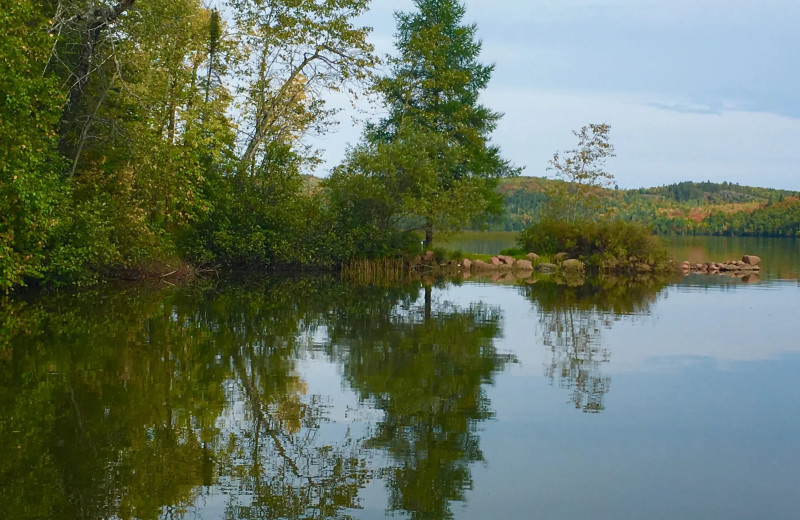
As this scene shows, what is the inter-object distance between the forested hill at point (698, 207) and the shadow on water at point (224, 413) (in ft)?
224

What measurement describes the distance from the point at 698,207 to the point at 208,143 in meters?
96.6

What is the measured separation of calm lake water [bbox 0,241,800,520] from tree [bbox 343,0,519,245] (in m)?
16.0

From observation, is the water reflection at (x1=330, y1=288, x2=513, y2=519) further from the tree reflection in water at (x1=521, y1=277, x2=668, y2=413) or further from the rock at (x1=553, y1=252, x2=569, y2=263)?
the rock at (x1=553, y1=252, x2=569, y2=263)

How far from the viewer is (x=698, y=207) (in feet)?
365

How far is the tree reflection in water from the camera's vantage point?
1100 cm

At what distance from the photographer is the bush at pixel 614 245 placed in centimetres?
3803

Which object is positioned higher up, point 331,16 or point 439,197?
point 331,16

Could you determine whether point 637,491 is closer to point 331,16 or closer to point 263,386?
point 263,386

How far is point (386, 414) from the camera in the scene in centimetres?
891

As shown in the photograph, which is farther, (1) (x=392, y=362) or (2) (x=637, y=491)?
(1) (x=392, y=362)

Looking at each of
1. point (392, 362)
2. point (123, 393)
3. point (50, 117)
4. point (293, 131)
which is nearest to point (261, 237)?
point (293, 131)

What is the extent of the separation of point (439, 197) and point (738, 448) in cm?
2581

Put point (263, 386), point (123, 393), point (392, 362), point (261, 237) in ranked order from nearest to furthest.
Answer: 1. point (123, 393)
2. point (263, 386)
3. point (392, 362)
4. point (261, 237)

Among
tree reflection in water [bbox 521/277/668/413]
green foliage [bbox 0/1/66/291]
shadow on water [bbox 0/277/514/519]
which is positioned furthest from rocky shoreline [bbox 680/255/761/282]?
green foliage [bbox 0/1/66/291]
